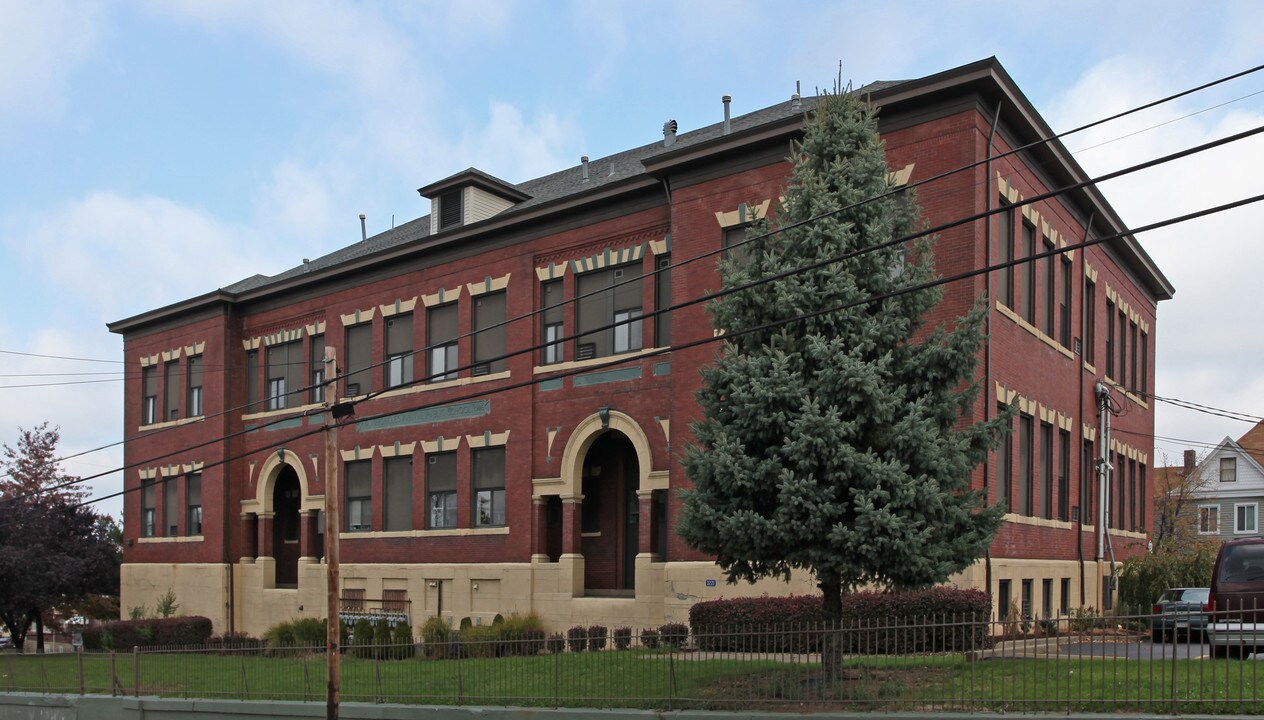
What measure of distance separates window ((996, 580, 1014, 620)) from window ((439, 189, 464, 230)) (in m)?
18.1

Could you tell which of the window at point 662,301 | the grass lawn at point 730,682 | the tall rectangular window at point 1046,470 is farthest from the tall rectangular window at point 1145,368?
the grass lawn at point 730,682

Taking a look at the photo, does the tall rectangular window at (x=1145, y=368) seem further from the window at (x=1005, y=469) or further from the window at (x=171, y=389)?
the window at (x=171, y=389)

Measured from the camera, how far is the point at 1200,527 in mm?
67938

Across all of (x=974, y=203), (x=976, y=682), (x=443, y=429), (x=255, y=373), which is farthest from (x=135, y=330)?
(x=976, y=682)

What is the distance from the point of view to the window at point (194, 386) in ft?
133

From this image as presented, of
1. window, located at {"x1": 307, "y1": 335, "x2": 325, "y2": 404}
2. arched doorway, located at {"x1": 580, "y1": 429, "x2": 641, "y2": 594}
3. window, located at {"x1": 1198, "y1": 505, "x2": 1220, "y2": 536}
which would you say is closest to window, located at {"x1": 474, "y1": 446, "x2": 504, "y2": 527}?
arched doorway, located at {"x1": 580, "y1": 429, "x2": 641, "y2": 594}

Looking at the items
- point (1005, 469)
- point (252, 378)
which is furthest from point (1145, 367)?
point (252, 378)

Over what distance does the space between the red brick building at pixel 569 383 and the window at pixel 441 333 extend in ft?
0.31

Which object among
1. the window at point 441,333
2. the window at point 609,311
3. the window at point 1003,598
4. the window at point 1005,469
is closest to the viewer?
the window at point 1003,598

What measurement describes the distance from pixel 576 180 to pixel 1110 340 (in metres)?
15.5

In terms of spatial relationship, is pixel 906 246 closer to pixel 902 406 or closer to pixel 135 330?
pixel 902 406

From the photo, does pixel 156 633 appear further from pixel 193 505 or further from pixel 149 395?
pixel 149 395

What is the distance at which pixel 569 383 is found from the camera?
29484mm

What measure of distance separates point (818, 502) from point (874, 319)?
264 cm
